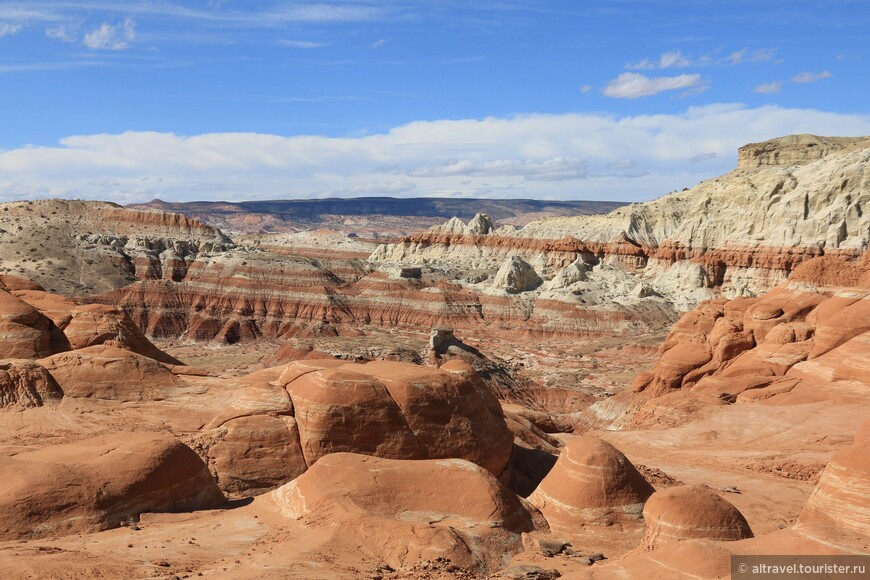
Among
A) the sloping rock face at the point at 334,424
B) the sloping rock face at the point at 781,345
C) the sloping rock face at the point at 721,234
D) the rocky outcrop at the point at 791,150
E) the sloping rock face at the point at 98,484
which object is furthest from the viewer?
the rocky outcrop at the point at 791,150

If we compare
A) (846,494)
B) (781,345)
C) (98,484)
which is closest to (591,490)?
(846,494)

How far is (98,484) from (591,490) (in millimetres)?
14366

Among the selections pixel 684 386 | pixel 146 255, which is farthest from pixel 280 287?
pixel 684 386

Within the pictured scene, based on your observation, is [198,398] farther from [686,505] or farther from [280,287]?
[280,287]

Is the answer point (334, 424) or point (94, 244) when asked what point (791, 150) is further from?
point (334, 424)

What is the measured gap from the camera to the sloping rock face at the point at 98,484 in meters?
17.3

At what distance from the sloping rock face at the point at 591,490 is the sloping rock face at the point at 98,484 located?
10384 millimetres

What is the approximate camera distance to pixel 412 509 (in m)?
18.9

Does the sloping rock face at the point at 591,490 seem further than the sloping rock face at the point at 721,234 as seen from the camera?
No

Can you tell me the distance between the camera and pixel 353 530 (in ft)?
58.0

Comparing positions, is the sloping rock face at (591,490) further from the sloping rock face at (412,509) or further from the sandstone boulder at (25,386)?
the sandstone boulder at (25,386)

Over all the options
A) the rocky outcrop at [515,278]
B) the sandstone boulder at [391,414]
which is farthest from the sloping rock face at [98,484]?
the rocky outcrop at [515,278]

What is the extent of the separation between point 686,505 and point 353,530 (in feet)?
29.0

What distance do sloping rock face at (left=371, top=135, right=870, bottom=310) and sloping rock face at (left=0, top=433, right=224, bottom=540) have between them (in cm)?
7756
